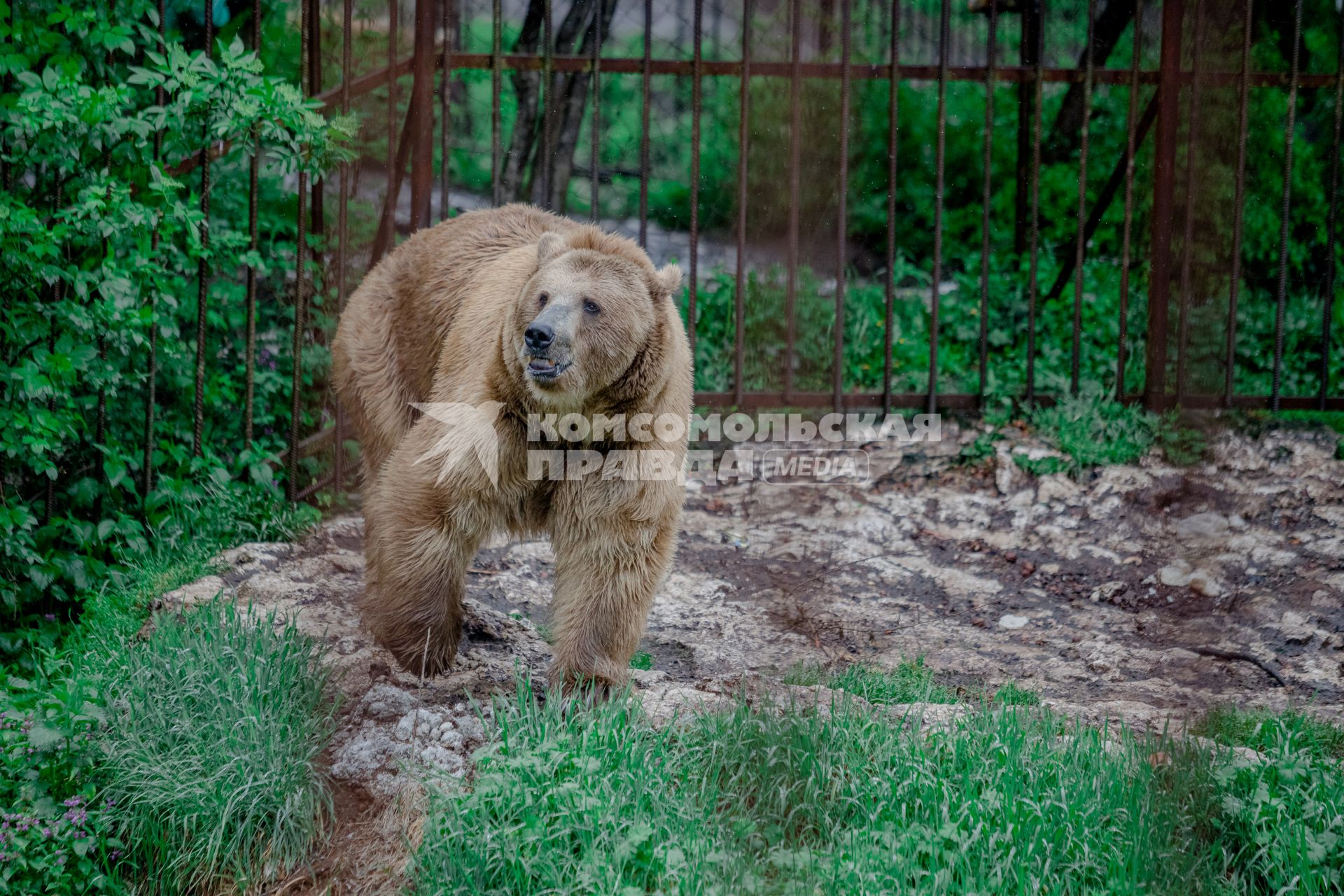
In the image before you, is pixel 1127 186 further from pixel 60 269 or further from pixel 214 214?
pixel 60 269

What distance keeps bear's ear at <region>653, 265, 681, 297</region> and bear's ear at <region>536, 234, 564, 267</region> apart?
0.33 meters

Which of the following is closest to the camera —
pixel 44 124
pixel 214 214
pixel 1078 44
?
pixel 44 124

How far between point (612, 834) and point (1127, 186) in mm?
5381

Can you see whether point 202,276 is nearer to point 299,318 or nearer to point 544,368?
point 299,318

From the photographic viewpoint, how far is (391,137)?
6098 millimetres

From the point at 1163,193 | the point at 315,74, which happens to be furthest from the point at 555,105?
the point at 1163,193

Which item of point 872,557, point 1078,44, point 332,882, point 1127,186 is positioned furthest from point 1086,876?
point 1078,44

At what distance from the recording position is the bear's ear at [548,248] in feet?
13.4

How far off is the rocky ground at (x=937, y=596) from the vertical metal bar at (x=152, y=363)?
52cm

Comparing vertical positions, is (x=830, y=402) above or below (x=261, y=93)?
below

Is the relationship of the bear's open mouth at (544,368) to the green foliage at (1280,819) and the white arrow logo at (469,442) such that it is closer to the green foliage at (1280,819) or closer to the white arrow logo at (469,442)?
the white arrow logo at (469,442)

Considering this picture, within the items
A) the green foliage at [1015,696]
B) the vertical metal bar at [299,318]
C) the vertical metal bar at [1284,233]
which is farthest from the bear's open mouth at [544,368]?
the vertical metal bar at [1284,233]

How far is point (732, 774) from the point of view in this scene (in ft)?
11.3

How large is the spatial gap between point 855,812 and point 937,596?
2391mm
